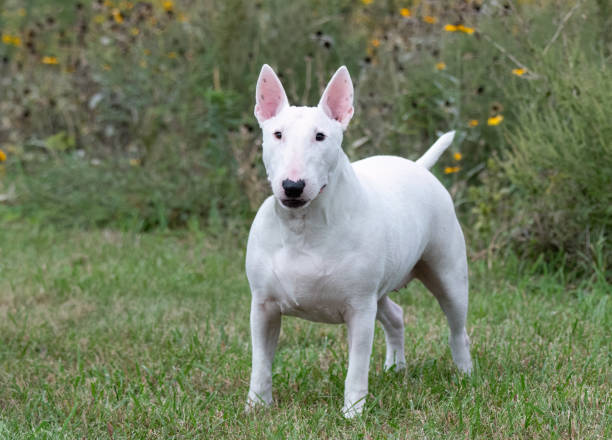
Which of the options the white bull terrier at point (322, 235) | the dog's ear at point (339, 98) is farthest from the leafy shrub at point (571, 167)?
the dog's ear at point (339, 98)

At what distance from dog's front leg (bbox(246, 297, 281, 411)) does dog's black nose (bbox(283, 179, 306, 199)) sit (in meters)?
0.58

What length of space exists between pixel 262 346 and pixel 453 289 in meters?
0.87

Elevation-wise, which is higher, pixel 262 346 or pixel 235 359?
pixel 262 346

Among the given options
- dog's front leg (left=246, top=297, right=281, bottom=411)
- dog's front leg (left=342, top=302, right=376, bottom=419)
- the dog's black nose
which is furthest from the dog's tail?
the dog's black nose

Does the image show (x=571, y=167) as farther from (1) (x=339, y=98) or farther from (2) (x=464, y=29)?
(1) (x=339, y=98)

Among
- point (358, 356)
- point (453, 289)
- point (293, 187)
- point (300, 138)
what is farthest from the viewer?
point (453, 289)

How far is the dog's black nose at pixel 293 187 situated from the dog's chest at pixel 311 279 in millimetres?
335

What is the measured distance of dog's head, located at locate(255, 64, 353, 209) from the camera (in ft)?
8.78

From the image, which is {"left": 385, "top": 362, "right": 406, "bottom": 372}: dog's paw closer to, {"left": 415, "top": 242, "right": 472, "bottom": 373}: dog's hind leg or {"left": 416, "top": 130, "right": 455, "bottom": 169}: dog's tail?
{"left": 415, "top": 242, "right": 472, "bottom": 373}: dog's hind leg

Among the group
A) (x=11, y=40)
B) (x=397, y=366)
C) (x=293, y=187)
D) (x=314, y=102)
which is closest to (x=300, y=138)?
(x=293, y=187)

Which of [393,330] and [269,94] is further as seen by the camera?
[393,330]

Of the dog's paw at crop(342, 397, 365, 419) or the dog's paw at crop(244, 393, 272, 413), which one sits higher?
the dog's paw at crop(342, 397, 365, 419)

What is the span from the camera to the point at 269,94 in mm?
2988

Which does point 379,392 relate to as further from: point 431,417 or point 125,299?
point 125,299
